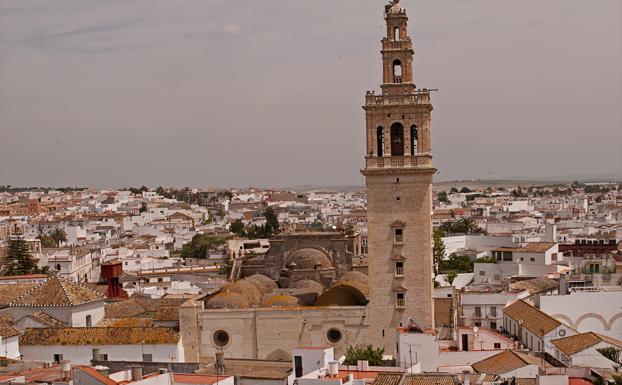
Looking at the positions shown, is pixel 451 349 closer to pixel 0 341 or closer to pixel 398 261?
pixel 398 261

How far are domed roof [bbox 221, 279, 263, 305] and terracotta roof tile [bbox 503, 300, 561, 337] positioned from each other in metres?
7.21

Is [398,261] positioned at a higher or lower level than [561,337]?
higher

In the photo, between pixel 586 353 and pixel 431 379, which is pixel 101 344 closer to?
A: pixel 431 379

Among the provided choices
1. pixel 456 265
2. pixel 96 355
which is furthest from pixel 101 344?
pixel 456 265

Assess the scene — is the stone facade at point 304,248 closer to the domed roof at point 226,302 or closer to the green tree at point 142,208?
the domed roof at point 226,302

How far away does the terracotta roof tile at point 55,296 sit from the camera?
26.1m

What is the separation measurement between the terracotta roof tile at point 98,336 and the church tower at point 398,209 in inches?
218

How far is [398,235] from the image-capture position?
2564 centimetres

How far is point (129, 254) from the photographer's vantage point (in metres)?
61.8

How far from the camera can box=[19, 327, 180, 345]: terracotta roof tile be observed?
78.6 feet

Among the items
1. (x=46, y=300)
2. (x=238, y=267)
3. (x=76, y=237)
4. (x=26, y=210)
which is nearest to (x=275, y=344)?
(x=46, y=300)

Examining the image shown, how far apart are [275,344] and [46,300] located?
626cm

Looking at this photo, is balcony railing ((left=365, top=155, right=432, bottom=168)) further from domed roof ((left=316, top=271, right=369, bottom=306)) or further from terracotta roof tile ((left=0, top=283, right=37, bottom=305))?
terracotta roof tile ((left=0, top=283, right=37, bottom=305))

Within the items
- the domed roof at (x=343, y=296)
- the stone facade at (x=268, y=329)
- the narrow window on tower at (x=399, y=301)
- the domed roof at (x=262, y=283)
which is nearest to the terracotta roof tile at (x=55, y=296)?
the stone facade at (x=268, y=329)
